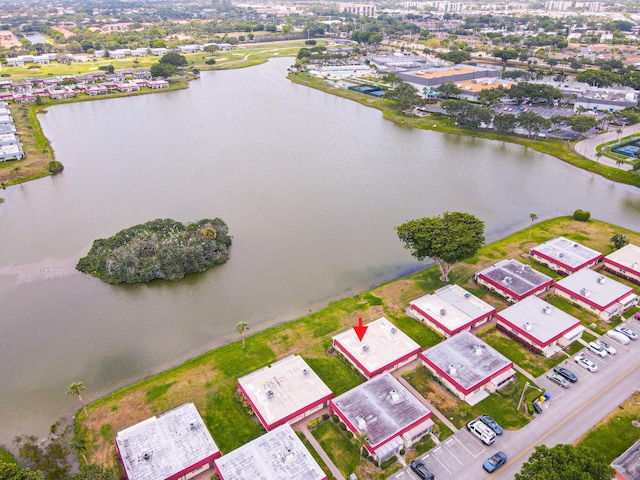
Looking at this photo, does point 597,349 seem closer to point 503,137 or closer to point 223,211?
point 223,211

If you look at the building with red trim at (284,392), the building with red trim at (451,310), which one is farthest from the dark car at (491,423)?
the building with red trim at (284,392)

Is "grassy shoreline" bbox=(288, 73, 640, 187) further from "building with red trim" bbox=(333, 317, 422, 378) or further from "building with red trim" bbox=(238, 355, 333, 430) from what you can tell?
"building with red trim" bbox=(238, 355, 333, 430)

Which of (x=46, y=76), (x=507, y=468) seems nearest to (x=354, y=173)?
(x=507, y=468)

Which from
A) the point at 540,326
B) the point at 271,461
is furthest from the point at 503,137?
the point at 271,461

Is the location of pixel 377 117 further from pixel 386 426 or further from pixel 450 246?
pixel 386 426

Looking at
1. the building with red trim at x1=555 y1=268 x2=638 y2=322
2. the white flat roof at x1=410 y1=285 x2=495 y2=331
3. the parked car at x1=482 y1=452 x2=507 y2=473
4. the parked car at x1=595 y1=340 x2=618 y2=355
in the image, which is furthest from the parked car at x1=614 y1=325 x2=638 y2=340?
the parked car at x1=482 y1=452 x2=507 y2=473
